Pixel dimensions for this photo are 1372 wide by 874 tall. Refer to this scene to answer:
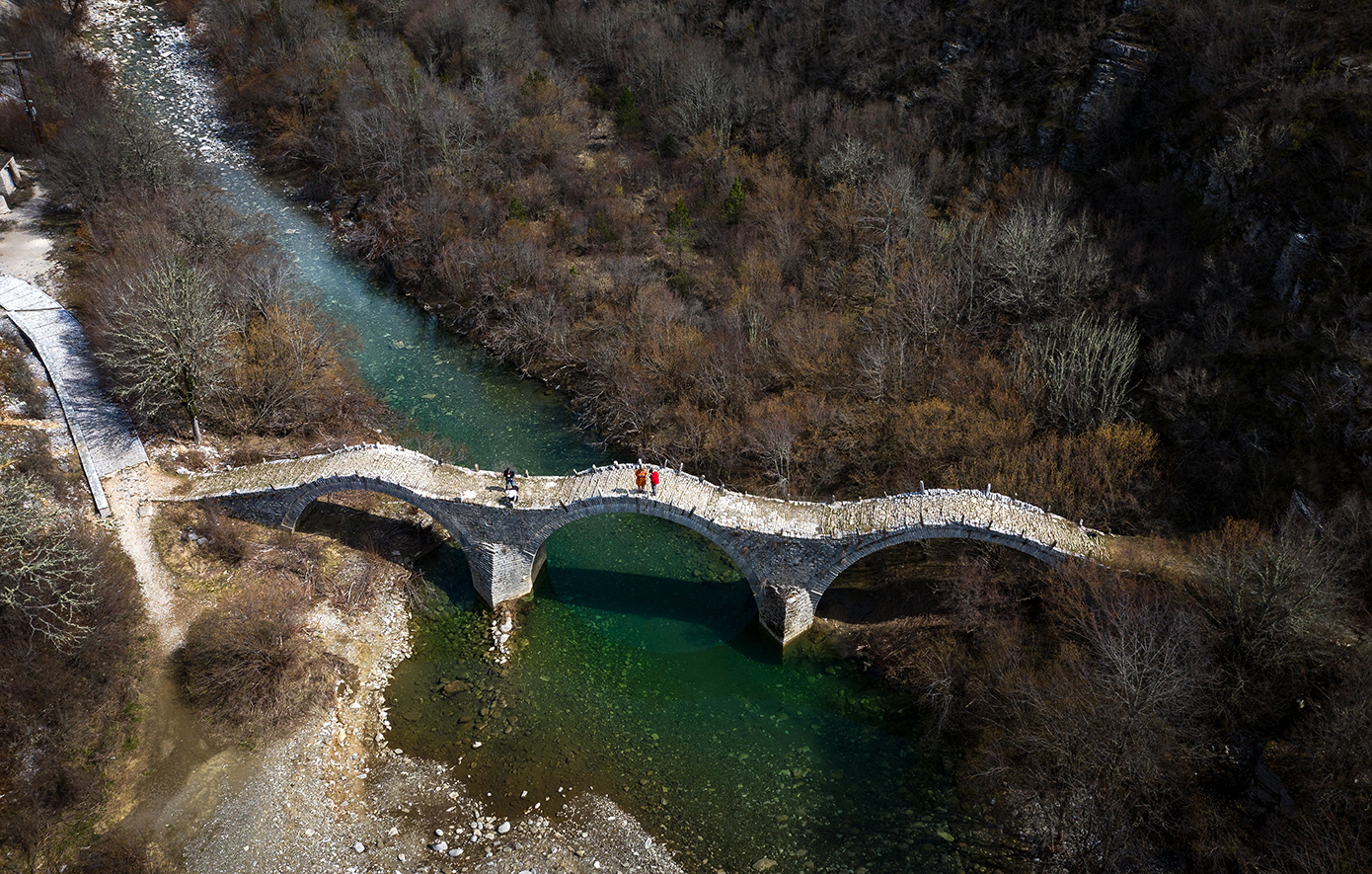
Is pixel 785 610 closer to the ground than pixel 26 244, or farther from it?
closer to the ground

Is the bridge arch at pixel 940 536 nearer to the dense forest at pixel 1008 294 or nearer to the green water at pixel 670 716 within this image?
the dense forest at pixel 1008 294

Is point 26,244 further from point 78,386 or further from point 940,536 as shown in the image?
point 940,536

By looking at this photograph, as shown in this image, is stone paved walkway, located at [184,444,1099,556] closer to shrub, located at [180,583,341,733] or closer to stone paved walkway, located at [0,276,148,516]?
stone paved walkway, located at [0,276,148,516]

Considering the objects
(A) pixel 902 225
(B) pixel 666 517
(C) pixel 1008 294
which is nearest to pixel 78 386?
(B) pixel 666 517

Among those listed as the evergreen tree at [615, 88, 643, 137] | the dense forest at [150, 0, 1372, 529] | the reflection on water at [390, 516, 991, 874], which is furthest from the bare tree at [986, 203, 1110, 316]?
the evergreen tree at [615, 88, 643, 137]

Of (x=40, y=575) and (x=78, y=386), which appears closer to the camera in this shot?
(x=40, y=575)

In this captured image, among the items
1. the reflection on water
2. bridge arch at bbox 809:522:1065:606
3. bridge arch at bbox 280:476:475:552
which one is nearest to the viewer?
the reflection on water
